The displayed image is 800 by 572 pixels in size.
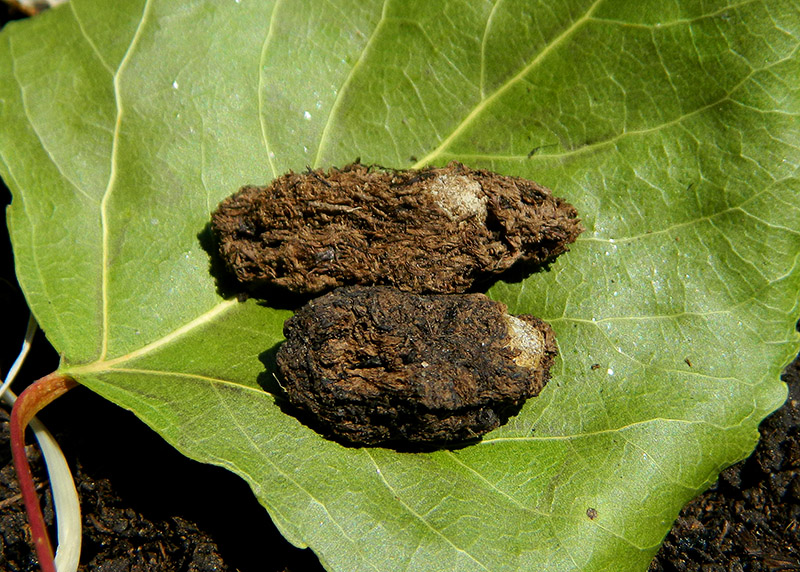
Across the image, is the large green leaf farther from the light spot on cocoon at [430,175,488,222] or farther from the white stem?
Answer: the white stem

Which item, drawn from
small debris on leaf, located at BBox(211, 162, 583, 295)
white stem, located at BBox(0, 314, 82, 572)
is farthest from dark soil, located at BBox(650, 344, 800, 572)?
white stem, located at BBox(0, 314, 82, 572)

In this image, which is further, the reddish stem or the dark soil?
the dark soil

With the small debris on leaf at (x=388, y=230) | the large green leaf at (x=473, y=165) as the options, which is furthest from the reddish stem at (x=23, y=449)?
the small debris on leaf at (x=388, y=230)

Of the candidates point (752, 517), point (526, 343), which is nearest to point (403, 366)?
point (526, 343)

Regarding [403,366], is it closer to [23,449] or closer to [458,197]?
[458,197]

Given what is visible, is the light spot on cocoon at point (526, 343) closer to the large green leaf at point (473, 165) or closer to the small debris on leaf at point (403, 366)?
the small debris on leaf at point (403, 366)

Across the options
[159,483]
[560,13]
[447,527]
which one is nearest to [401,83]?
[560,13]
